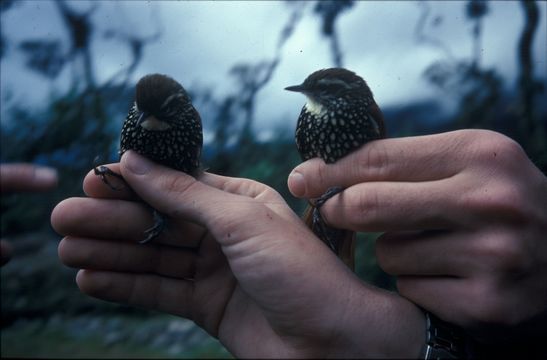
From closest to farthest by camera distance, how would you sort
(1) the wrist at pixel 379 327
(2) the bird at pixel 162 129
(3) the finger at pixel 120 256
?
(1) the wrist at pixel 379 327
(2) the bird at pixel 162 129
(3) the finger at pixel 120 256

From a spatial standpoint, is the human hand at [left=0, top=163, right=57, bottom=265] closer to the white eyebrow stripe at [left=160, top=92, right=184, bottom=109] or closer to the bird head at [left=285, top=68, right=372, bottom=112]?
the white eyebrow stripe at [left=160, top=92, right=184, bottom=109]

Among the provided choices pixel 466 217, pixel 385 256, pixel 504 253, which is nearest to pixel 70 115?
pixel 385 256

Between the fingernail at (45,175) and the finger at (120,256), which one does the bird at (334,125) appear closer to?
the finger at (120,256)

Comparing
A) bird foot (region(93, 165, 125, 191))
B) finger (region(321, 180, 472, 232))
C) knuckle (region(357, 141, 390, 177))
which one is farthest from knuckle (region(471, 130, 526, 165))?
bird foot (region(93, 165, 125, 191))

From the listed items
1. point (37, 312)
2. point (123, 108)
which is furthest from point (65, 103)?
point (37, 312)

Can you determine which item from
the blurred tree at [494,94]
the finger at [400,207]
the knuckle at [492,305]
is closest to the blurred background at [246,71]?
the blurred tree at [494,94]

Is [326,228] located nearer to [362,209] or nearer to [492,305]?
[362,209]
